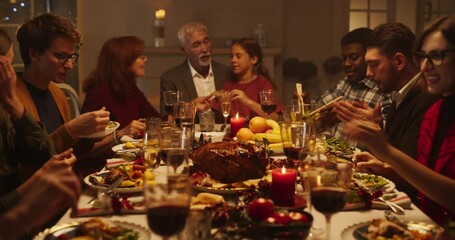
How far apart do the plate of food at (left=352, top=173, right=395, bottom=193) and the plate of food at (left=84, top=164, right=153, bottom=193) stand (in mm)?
719

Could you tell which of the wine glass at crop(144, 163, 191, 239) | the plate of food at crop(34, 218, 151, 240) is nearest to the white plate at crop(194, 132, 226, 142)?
the plate of food at crop(34, 218, 151, 240)

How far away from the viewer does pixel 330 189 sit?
4.33 ft

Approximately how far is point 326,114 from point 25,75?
5.37ft

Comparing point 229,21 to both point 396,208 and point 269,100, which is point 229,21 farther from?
point 396,208

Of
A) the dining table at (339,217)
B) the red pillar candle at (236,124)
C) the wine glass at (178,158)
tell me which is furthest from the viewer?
the red pillar candle at (236,124)

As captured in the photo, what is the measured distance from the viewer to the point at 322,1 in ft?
20.0

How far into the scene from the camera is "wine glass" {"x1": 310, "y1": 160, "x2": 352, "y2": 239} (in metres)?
1.31

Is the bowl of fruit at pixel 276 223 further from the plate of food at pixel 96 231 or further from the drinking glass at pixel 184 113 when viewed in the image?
the drinking glass at pixel 184 113

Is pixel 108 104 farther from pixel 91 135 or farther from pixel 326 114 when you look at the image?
pixel 326 114

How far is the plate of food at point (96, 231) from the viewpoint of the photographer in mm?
1304

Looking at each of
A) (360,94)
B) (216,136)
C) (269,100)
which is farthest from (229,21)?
Result: (216,136)

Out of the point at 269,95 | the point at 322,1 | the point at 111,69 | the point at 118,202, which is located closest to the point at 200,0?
the point at 322,1

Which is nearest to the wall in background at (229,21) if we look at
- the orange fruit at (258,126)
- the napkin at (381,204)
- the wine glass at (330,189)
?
the orange fruit at (258,126)

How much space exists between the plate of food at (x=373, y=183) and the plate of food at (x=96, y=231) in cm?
80
